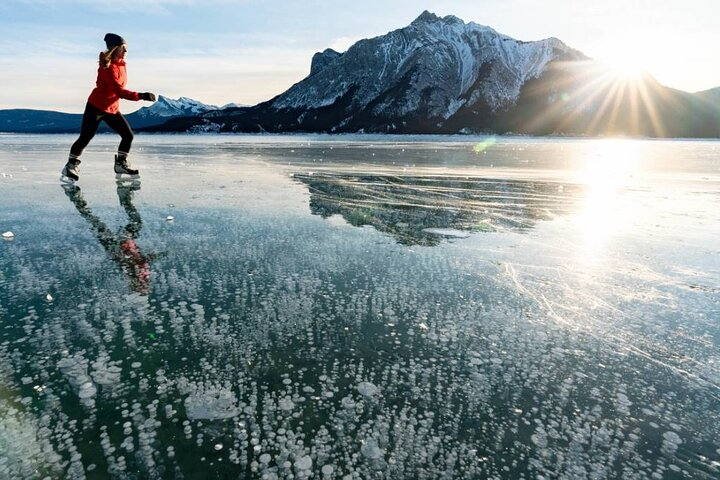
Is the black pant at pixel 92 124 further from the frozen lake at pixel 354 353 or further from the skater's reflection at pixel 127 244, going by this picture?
the frozen lake at pixel 354 353

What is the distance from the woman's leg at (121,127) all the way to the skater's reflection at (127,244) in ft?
10.3

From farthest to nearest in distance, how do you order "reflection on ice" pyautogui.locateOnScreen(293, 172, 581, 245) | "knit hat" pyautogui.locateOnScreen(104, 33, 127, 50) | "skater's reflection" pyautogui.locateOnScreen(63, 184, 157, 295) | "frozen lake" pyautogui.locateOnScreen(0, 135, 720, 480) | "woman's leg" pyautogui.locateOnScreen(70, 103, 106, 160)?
1. "woman's leg" pyautogui.locateOnScreen(70, 103, 106, 160)
2. "knit hat" pyautogui.locateOnScreen(104, 33, 127, 50)
3. "reflection on ice" pyautogui.locateOnScreen(293, 172, 581, 245)
4. "skater's reflection" pyautogui.locateOnScreen(63, 184, 157, 295)
5. "frozen lake" pyautogui.locateOnScreen(0, 135, 720, 480)

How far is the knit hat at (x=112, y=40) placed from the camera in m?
10.3

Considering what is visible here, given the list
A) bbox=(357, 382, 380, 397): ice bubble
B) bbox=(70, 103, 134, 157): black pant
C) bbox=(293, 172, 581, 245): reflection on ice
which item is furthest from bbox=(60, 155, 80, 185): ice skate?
bbox=(357, 382, 380, 397): ice bubble

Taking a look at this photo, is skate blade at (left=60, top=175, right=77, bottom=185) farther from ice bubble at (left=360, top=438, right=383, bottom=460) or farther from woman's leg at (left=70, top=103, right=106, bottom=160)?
ice bubble at (left=360, top=438, right=383, bottom=460)

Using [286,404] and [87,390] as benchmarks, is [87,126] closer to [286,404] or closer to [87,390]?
[87,390]

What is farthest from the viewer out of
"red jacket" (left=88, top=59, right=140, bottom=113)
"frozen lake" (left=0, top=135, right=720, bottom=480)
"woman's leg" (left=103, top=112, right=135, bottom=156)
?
"woman's leg" (left=103, top=112, right=135, bottom=156)

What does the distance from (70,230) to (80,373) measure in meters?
4.49

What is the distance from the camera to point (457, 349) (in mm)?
3053

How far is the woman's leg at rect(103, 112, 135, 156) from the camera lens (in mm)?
11336

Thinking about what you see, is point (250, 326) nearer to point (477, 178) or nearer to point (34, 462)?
point (34, 462)

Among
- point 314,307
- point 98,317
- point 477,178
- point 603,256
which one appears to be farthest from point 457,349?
point 477,178

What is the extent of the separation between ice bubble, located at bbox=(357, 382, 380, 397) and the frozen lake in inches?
0.4

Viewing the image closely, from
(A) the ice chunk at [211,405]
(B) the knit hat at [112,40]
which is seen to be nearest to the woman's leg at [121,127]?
(B) the knit hat at [112,40]
